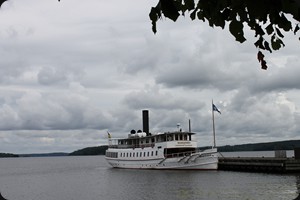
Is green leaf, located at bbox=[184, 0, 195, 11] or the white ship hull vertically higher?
green leaf, located at bbox=[184, 0, 195, 11]

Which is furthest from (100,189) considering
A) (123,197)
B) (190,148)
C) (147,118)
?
(147,118)

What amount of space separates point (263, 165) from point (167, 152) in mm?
15699

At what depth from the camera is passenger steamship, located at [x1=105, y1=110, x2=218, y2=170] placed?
56625mm

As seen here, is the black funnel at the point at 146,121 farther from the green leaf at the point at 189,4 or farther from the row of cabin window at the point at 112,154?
the green leaf at the point at 189,4

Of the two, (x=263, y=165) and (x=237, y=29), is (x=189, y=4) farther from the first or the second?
(x=263, y=165)

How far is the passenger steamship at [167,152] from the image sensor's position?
56625 mm

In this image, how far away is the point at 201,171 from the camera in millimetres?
56219

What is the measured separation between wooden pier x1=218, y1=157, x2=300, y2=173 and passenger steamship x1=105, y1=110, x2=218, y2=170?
248 cm

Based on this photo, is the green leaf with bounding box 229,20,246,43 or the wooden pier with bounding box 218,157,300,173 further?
the wooden pier with bounding box 218,157,300,173

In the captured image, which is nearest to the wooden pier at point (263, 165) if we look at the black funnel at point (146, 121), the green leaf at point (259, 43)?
the black funnel at point (146, 121)

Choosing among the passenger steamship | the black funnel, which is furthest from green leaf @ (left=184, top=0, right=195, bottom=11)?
the black funnel

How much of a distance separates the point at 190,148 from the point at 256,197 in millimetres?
29034

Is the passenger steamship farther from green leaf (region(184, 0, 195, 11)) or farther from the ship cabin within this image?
green leaf (region(184, 0, 195, 11))

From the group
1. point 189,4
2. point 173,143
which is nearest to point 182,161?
point 173,143
